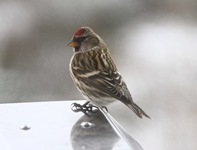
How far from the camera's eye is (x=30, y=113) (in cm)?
125

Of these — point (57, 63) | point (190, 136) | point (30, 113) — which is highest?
point (30, 113)

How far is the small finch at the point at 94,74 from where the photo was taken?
1.44 metres

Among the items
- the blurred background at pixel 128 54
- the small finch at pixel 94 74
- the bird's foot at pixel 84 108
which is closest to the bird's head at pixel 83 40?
the small finch at pixel 94 74

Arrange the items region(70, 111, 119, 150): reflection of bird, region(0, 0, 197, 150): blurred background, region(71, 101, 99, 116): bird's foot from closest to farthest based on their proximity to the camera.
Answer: region(70, 111, 119, 150): reflection of bird → region(71, 101, 99, 116): bird's foot → region(0, 0, 197, 150): blurred background

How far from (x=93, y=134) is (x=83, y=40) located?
45cm

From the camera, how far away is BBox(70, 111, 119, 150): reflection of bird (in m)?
1.04

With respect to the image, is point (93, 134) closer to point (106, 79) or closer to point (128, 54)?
point (106, 79)

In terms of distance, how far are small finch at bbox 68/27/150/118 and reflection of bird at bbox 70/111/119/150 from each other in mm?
187

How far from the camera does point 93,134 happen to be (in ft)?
3.67

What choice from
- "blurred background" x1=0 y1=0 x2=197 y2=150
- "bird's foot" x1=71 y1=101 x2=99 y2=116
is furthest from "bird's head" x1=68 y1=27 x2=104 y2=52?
"blurred background" x1=0 y1=0 x2=197 y2=150

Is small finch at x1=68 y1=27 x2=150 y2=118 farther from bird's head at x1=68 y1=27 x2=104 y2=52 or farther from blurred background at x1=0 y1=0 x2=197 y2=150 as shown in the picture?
blurred background at x1=0 y1=0 x2=197 y2=150

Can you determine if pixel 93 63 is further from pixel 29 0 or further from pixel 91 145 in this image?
pixel 29 0

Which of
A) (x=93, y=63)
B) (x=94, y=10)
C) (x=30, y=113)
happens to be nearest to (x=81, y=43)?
(x=93, y=63)

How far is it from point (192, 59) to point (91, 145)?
1595 millimetres
